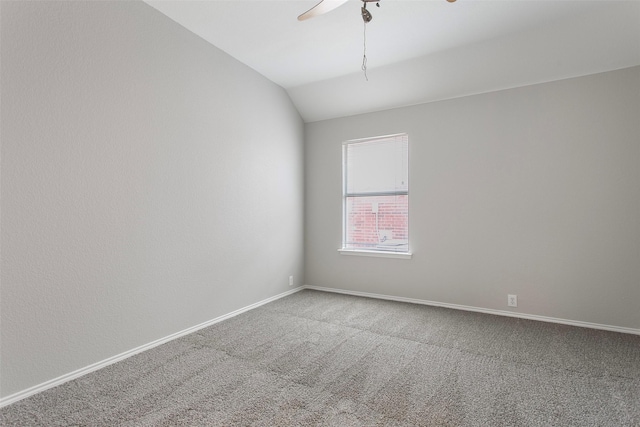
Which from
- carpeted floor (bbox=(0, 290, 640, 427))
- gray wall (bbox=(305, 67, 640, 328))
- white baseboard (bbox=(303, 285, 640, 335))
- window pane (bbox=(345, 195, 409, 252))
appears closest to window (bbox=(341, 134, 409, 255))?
window pane (bbox=(345, 195, 409, 252))

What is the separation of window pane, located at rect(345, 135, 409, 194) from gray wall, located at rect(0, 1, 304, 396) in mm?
1414

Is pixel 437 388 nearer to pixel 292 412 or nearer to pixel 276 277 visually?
pixel 292 412

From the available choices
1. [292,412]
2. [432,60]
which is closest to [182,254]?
[292,412]

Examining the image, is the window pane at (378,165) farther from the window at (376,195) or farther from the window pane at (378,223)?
the window pane at (378,223)

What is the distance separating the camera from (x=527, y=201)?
3.41 m

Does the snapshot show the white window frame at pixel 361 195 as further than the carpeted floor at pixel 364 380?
Yes

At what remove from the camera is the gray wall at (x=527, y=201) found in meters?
3.04

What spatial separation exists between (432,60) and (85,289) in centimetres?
377

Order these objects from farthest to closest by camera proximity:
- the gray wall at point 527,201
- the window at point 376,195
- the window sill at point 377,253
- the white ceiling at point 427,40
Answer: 1. the window at point 376,195
2. the window sill at point 377,253
3. the gray wall at point 527,201
4. the white ceiling at point 427,40

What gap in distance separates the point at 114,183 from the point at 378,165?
3.03 m

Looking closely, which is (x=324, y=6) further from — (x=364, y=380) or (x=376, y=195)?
(x=376, y=195)

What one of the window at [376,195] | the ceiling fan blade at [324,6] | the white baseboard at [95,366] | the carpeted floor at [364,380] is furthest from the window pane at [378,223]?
the ceiling fan blade at [324,6]

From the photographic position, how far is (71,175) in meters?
2.23

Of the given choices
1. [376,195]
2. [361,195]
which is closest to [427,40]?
[376,195]
